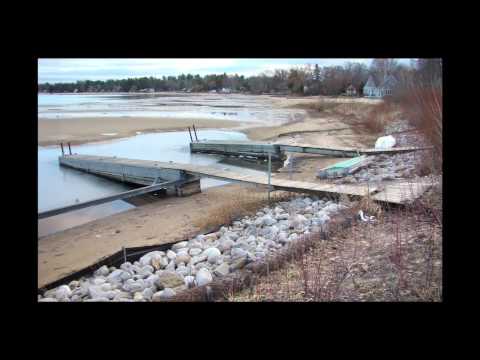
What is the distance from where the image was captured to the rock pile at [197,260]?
5273 millimetres

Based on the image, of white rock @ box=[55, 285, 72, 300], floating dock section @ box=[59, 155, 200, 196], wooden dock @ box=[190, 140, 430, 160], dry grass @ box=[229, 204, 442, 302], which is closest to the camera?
dry grass @ box=[229, 204, 442, 302]

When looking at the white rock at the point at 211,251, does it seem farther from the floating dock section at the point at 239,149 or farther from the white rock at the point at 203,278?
the floating dock section at the point at 239,149

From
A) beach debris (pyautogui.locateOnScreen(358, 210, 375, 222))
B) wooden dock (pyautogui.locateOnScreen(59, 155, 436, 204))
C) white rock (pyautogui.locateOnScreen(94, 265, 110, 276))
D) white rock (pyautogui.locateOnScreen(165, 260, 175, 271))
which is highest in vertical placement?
wooden dock (pyautogui.locateOnScreen(59, 155, 436, 204))

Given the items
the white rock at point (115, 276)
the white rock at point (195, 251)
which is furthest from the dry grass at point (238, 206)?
the white rock at point (115, 276)

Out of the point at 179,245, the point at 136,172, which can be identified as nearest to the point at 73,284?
the point at 179,245

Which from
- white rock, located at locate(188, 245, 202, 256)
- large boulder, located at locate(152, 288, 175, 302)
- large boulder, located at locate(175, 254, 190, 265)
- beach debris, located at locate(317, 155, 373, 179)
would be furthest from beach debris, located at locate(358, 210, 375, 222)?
beach debris, located at locate(317, 155, 373, 179)

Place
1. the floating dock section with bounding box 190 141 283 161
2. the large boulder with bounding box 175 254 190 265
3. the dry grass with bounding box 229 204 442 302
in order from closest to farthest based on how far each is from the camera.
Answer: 1. the dry grass with bounding box 229 204 442 302
2. the large boulder with bounding box 175 254 190 265
3. the floating dock section with bounding box 190 141 283 161

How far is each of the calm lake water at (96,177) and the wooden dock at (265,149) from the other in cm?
47

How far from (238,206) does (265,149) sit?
323 inches

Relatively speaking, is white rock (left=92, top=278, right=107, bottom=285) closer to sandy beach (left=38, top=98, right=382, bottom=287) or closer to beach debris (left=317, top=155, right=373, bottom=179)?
sandy beach (left=38, top=98, right=382, bottom=287)

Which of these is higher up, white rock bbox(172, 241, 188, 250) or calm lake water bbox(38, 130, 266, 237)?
calm lake water bbox(38, 130, 266, 237)

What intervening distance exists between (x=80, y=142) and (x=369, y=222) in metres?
20.2

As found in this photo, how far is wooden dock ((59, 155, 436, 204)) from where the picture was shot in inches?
294
